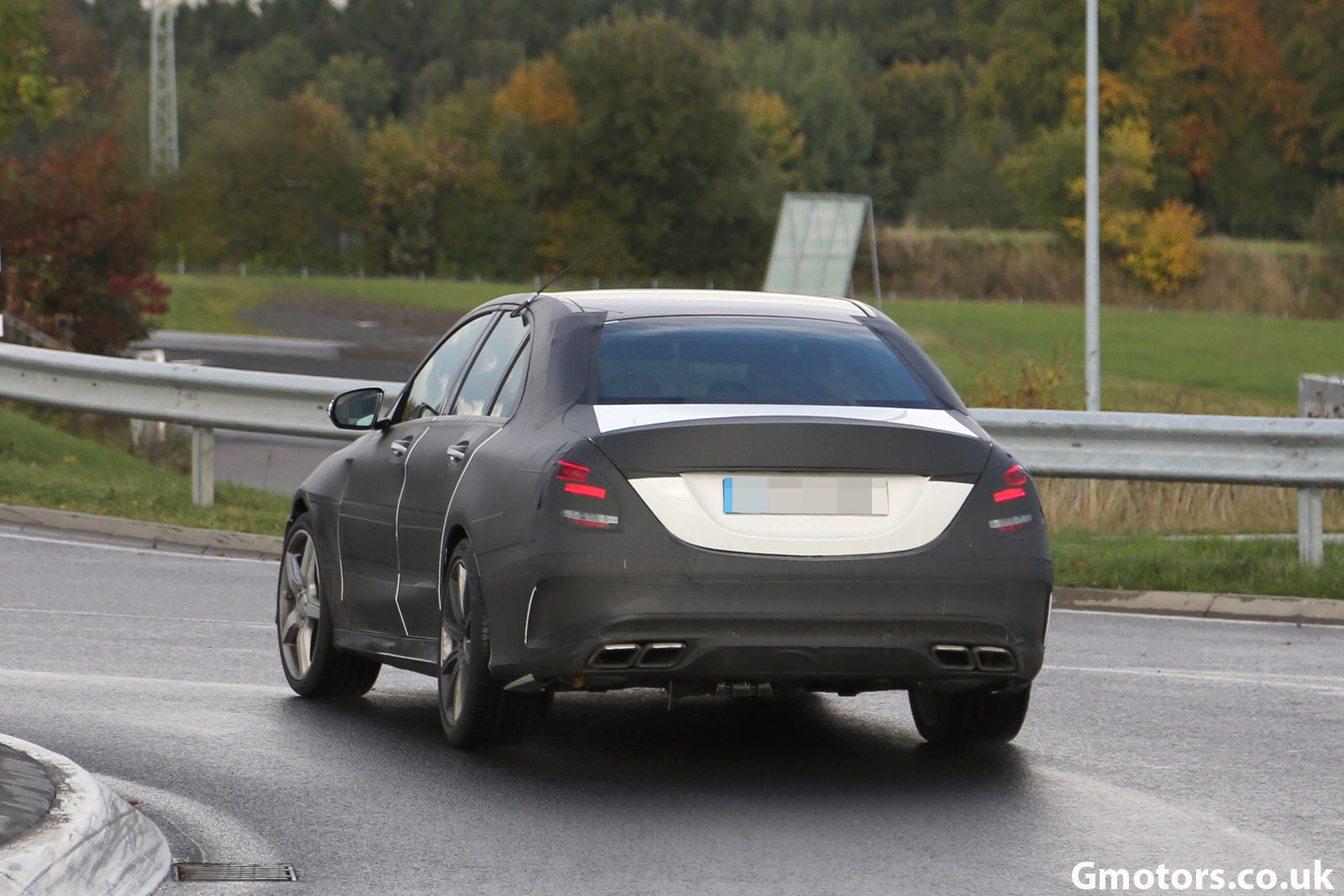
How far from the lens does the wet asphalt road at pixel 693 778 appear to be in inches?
221

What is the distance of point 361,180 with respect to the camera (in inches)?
3688

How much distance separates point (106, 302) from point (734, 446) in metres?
22.3

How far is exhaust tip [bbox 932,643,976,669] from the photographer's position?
6441mm

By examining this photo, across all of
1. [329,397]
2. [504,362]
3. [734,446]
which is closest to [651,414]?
[734,446]

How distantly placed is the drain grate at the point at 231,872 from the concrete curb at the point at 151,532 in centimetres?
775

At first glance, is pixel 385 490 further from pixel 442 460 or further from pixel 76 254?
pixel 76 254

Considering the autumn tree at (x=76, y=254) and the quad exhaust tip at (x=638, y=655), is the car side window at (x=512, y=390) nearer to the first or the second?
the quad exhaust tip at (x=638, y=655)

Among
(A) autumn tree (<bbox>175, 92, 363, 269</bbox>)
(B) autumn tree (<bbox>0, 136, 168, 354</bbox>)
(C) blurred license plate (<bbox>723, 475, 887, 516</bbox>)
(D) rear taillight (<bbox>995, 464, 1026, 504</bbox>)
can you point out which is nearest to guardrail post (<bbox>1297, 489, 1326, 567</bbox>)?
(D) rear taillight (<bbox>995, 464, 1026, 504</bbox>)

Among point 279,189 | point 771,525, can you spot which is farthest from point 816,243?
point 279,189

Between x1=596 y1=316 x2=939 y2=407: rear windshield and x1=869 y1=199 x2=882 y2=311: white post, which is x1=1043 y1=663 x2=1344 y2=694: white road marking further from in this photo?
x1=869 y1=199 x2=882 y2=311: white post

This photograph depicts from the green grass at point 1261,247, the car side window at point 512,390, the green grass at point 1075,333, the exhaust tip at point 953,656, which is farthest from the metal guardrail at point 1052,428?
the green grass at point 1261,247

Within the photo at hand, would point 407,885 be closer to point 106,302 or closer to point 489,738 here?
point 489,738

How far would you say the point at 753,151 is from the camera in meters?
102

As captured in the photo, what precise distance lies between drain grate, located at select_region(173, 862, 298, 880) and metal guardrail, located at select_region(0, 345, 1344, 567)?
637 cm
